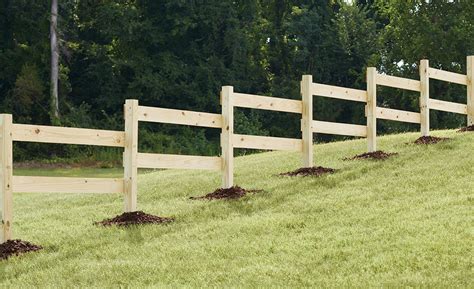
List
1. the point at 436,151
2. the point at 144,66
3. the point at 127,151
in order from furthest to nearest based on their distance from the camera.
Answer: the point at 144,66, the point at 436,151, the point at 127,151

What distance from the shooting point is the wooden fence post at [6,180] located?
378 inches

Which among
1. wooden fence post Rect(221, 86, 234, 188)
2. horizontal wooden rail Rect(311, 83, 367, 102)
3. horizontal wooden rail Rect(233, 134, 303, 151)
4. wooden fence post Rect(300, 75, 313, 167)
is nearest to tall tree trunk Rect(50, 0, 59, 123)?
horizontal wooden rail Rect(311, 83, 367, 102)

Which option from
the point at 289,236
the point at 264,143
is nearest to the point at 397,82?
the point at 264,143

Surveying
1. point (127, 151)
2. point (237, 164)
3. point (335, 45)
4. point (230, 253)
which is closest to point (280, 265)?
point (230, 253)

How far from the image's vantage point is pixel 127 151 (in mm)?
10930

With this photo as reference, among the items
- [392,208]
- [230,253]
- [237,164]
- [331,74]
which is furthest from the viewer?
[331,74]

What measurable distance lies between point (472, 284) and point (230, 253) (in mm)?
2748

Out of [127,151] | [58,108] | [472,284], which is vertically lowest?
[472,284]

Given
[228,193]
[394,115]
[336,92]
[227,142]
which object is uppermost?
[336,92]

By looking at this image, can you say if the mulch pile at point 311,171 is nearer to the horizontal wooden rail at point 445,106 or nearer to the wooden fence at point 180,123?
the wooden fence at point 180,123

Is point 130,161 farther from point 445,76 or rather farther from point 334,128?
point 445,76

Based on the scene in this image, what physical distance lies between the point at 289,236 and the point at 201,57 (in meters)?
33.4

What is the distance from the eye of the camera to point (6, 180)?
9.61 m

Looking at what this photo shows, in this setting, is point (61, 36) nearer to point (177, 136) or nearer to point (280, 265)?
point (177, 136)
